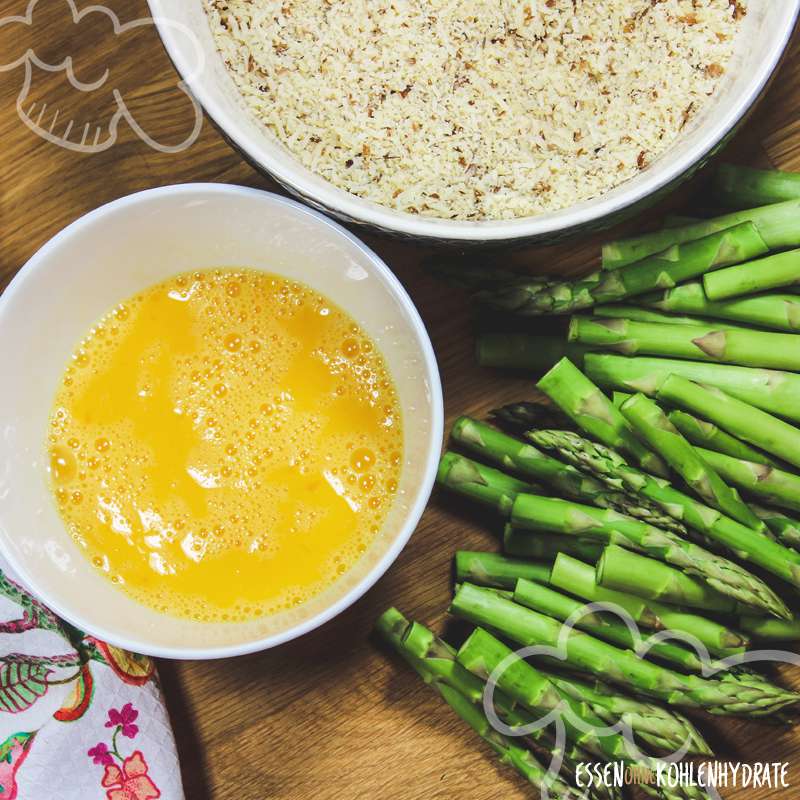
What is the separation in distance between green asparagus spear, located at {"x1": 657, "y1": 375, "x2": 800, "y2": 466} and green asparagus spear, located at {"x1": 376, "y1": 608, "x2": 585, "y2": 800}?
0.43 m

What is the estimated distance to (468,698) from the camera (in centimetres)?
120

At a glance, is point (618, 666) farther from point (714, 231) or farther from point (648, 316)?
point (714, 231)

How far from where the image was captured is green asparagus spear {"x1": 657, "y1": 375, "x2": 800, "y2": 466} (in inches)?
43.8

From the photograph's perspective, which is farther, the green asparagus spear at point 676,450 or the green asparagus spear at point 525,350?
the green asparagus spear at point 525,350

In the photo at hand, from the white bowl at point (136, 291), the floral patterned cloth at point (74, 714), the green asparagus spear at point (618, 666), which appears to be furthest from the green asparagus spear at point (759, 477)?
the floral patterned cloth at point (74, 714)

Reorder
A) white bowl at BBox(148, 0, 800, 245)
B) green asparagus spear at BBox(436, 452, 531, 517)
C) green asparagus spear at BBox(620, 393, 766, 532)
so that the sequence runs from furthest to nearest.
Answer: green asparagus spear at BBox(436, 452, 531, 517), green asparagus spear at BBox(620, 393, 766, 532), white bowl at BBox(148, 0, 800, 245)

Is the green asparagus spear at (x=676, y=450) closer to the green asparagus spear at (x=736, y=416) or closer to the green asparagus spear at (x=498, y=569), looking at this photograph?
the green asparagus spear at (x=736, y=416)

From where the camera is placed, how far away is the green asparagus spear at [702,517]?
111 cm

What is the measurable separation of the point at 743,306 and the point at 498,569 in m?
0.44

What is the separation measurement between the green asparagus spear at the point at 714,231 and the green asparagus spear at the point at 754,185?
25 mm

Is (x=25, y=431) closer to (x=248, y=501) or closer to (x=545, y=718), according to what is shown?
(x=248, y=501)

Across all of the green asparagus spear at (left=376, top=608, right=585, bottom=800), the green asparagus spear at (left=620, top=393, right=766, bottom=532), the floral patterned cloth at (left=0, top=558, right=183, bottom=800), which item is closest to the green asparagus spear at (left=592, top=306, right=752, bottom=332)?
the green asparagus spear at (left=620, top=393, right=766, bottom=532)

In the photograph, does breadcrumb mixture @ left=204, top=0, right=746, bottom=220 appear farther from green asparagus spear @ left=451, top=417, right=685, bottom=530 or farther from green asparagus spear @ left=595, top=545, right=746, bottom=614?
green asparagus spear @ left=595, top=545, right=746, bottom=614

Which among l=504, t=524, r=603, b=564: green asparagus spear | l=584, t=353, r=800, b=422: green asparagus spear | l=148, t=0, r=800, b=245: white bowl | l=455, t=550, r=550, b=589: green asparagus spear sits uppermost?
l=148, t=0, r=800, b=245: white bowl
